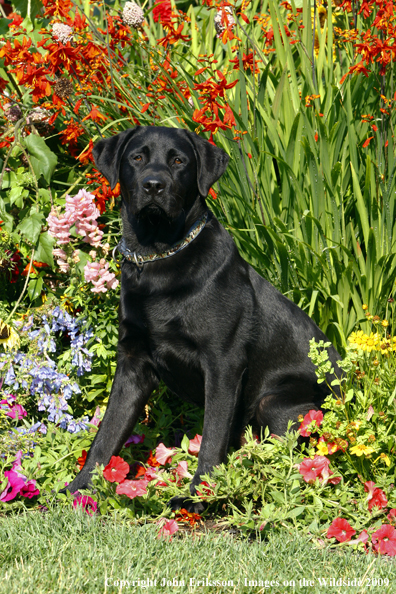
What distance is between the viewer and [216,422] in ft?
8.77

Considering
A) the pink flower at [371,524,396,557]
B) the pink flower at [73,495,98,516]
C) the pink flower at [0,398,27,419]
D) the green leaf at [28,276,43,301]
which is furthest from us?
the green leaf at [28,276,43,301]

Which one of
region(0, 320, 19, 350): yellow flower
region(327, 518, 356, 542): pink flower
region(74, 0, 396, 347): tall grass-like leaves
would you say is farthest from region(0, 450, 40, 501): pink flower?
region(74, 0, 396, 347): tall grass-like leaves

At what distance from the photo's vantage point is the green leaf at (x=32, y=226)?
136 inches

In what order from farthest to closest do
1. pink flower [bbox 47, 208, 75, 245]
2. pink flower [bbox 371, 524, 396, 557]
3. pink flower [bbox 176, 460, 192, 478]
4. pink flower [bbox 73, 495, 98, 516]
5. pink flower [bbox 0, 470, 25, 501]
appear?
pink flower [bbox 47, 208, 75, 245] → pink flower [bbox 176, 460, 192, 478] → pink flower [bbox 0, 470, 25, 501] → pink flower [bbox 73, 495, 98, 516] → pink flower [bbox 371, 524, 396, 557]

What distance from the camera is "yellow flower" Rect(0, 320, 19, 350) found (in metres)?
3.39

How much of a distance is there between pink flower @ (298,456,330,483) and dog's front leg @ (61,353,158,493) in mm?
837

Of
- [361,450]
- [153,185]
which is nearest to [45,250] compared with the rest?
[153,185]

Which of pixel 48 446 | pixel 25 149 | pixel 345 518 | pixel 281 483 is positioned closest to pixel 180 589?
pixel 281 483

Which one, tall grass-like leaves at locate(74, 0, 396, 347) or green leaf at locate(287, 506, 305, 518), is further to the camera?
tall grass-like leaves at locate(74, 0, 396, 347)

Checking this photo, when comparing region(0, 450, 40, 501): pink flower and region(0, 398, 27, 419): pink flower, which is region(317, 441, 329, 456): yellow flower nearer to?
region(0, 450, 40, 501): pink flower

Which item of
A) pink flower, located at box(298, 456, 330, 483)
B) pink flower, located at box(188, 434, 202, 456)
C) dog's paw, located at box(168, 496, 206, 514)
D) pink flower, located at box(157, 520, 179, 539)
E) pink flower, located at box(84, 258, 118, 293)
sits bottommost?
pink flower, located at box(188, 434, 202, 456)

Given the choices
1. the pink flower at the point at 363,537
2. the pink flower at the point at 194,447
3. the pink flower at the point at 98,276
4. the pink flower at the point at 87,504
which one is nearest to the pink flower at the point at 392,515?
the pink flower at the point at 363,537

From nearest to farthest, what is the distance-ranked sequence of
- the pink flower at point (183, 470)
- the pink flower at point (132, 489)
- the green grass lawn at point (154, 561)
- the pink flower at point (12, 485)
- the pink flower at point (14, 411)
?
the green grass lawn at point (154, 561) → the pink flower at point (132, 489) → the pink flower at point (12, 485) → the pink flower at point (183, 470) → the pink flower at point (14, 411)

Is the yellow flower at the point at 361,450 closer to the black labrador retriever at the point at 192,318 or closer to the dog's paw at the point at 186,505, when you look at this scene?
the black labrador retriever at the point at 192,318
